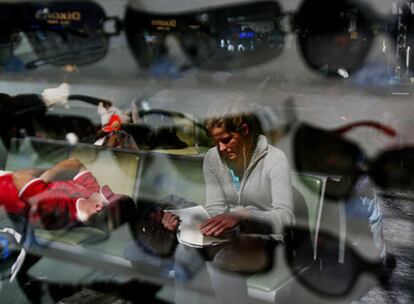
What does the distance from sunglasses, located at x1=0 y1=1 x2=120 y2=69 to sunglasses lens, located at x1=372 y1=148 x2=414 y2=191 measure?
4.50 feet

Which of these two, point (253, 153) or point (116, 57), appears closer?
point (253, 153)

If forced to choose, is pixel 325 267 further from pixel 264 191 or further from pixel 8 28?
pixel 8 28

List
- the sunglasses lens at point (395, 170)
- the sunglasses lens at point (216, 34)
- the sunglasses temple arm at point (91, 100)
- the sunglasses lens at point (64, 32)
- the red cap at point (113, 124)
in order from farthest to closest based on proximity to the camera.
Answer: the sunglasses lens at point (64, 32)
the sunglasses temple arm at point (91, 100)
the red cap at point (113, 124)
the sunglasses lens at point (216, 34)
the sunglasses lens at point (395, 170)

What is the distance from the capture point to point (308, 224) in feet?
4.12

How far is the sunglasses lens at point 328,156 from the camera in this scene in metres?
1.32

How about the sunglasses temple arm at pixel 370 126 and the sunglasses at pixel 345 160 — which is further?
the sunglasses temple arm at pixel 370 126

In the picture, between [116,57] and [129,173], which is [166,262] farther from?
[116,57]

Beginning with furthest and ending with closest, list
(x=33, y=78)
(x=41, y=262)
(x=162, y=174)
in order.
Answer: (x=33, y=78)
(x=41, y=262)
(x=162, y=174)

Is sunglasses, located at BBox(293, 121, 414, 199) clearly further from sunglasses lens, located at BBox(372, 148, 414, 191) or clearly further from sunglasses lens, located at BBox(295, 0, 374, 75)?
sunglasses lens, located at BBox(295, 0, 374, 75)

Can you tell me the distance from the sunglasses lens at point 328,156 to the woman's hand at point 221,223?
0.24 metres

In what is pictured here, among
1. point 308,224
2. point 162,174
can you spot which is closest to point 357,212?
point 308,224

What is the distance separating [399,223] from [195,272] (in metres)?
0.68

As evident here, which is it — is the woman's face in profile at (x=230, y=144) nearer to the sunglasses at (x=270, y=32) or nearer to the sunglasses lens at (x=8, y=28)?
the sunglasses at (x=270, y=32)

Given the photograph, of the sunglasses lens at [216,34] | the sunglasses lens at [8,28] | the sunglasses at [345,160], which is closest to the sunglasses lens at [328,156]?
the sunglasses at [345,160]
